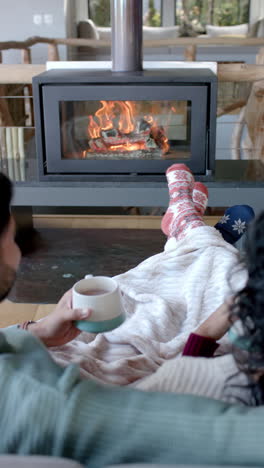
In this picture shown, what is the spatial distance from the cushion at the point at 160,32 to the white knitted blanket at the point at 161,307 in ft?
13.9

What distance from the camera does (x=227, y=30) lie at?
18.1 feet

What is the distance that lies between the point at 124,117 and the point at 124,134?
9 cm

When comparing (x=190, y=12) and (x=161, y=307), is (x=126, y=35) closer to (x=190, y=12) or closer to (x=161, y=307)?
(x=161, y=307)

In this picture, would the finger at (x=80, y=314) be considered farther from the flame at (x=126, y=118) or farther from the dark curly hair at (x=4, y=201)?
the flame at (x=126, y=118)

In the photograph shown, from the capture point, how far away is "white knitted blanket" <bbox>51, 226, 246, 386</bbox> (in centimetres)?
109

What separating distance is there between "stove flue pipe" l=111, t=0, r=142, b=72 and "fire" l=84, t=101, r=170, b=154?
229 mm

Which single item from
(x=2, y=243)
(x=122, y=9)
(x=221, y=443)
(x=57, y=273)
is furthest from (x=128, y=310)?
(x=122, y=9)

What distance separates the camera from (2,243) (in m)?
0.79

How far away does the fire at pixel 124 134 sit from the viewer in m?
2.56

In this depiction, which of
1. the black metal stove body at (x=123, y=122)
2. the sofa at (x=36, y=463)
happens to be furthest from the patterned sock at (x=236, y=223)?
the sofa at (x=36, y=463)

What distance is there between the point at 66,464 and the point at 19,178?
81.9 inches

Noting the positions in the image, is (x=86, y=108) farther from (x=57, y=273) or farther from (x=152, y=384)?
(x=152, y=384)

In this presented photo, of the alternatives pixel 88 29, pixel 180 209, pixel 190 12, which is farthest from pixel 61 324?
pixel 190 12

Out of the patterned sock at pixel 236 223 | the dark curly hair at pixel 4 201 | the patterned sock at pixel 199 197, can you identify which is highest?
the dark curly hair at pixel 4 201
